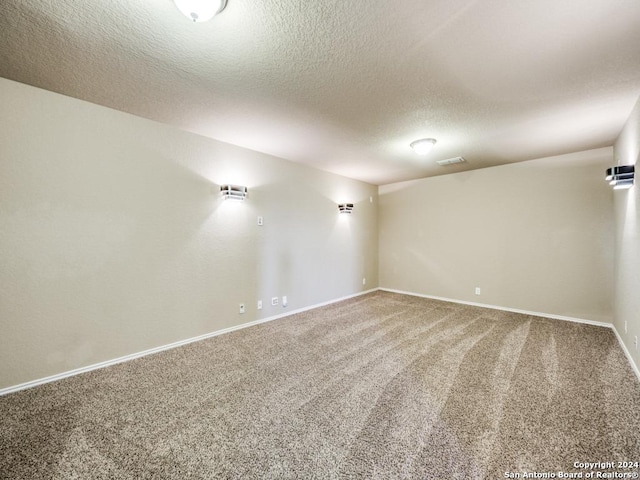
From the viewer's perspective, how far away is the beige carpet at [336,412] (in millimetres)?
1543

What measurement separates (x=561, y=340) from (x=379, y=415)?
2.90 metres

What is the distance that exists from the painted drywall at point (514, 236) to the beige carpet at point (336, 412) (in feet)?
3.70

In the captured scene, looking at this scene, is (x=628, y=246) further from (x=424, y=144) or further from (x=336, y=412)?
(x=336, y=412)

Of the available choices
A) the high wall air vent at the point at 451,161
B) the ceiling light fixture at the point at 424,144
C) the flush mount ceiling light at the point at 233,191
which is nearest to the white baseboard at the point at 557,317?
the high wall air vent at the point at 451,161

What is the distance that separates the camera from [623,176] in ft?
8.88

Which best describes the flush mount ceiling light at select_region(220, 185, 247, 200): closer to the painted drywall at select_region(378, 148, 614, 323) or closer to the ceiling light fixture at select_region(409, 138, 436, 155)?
the ceiling light fixture at select_region(409, 138, 436, 155)

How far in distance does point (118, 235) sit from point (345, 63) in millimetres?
2801

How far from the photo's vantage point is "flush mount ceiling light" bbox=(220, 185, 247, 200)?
11.6ft

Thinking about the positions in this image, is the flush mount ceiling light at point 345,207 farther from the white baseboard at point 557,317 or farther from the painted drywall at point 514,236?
the white baseboard at point 557,317

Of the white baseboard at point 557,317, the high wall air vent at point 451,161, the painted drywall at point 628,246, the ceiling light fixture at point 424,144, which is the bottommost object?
the white baseboard at point 557,317

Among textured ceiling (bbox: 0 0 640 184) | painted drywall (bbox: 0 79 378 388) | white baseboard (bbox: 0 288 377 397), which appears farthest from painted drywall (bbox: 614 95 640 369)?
white baseboard (bbox: 0 288 377 397)

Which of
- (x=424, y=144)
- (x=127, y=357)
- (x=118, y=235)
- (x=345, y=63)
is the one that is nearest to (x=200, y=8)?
(x=345, y=63)

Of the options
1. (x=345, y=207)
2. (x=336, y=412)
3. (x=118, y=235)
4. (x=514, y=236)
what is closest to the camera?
(x=336, y=412)

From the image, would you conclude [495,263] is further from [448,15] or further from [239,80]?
[239,80]
